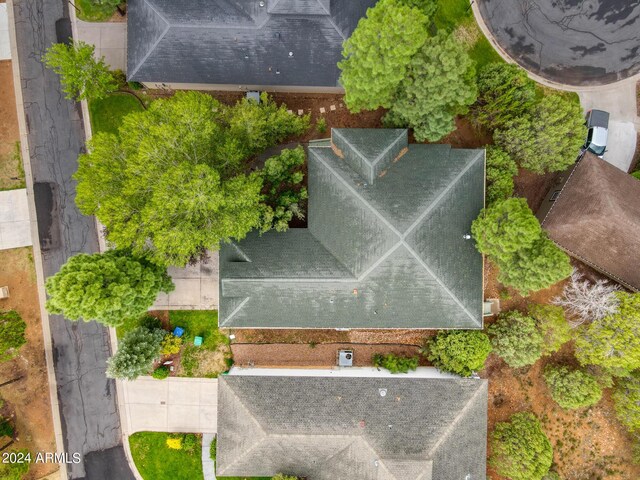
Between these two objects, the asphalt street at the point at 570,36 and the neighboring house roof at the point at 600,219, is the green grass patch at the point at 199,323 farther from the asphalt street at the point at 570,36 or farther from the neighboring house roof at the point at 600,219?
the asphalt street at the point at 570,36

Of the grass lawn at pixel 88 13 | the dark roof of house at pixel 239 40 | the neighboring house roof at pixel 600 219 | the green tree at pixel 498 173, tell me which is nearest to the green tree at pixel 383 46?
the dark roof of house at pixel 239 40

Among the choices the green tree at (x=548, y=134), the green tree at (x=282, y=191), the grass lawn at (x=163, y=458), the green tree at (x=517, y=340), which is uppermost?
the green tree at (x=548, y=134)

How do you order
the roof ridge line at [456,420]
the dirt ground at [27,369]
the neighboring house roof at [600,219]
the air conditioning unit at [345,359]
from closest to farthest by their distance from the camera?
the neighboring house roof at [600,219] < the roof ridge line at [456,420] < the air conditioning unit at [345,359] < the dirt ground at [27,369]

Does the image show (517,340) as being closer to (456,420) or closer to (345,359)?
(456,420)

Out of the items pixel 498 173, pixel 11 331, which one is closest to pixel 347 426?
pixel 498 173

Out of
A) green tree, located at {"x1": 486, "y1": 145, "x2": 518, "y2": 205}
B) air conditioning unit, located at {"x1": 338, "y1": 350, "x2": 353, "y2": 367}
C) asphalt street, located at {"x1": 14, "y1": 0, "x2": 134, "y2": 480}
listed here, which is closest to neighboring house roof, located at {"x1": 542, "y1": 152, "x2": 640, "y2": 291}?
green tree, located at {"x1": 486, "y1": 145, "x2": 518, "y2": 205}

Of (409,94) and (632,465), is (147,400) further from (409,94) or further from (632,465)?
(632,465)

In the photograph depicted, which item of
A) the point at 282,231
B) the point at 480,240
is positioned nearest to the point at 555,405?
the point at 480,240
